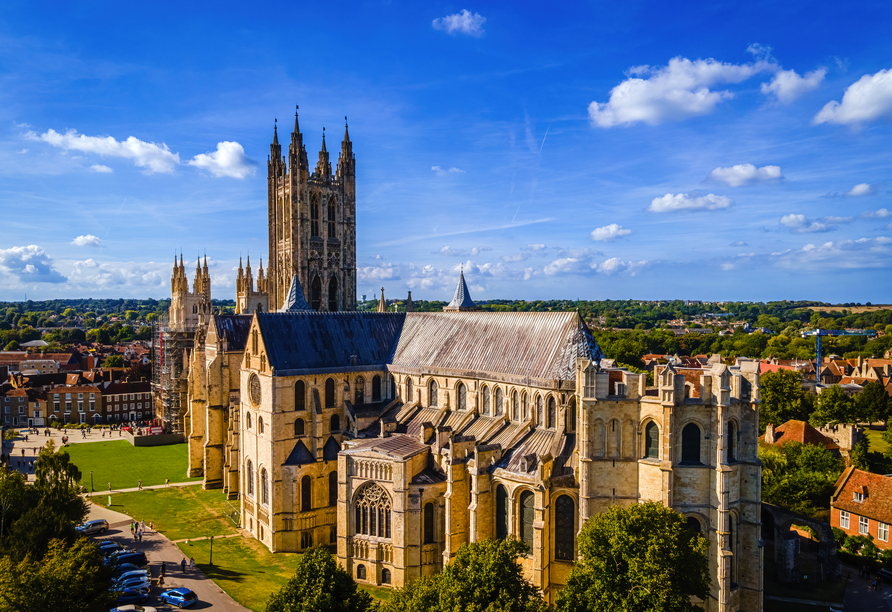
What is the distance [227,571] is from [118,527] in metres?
15.0

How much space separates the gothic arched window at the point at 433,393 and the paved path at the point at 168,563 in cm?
2055

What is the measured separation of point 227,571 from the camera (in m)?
44.2

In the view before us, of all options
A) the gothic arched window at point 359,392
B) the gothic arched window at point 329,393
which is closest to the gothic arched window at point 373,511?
the gothic arched window at point 329,393

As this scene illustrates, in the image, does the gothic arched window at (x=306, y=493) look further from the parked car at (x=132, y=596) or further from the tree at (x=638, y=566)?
the tree at (x=638, y=566)

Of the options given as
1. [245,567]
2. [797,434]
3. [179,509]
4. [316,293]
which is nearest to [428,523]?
[245,567]

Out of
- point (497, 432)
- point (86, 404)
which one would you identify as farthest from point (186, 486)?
point (86, 404)

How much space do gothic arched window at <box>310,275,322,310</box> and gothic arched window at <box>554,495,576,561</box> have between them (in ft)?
152

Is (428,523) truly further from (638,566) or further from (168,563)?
(168,563)

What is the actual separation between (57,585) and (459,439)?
2387cm

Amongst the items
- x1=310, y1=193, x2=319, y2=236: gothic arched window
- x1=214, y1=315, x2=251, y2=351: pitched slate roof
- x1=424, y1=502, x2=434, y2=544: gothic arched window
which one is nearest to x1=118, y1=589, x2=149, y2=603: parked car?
x1=424, y1=502, x2=434, y2=544: gothic arched window

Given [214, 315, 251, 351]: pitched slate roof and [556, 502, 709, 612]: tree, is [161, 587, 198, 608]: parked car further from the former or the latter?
[214, 315, 251, 351]: pitched slate roof

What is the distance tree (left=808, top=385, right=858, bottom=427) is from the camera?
85438 mm

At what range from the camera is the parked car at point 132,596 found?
128ft

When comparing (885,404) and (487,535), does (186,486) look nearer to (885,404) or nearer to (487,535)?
(487,535)
